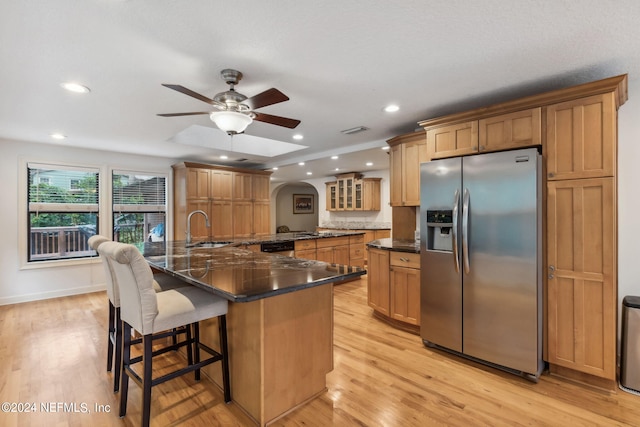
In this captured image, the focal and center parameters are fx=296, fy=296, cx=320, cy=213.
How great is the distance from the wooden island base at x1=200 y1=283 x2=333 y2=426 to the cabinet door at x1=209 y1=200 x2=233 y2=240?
12.7 feet

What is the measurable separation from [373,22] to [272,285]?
1.62m

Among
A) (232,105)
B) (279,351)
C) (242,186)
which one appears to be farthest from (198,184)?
(279,351)

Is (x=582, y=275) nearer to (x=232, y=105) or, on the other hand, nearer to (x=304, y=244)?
(x=232, y=105)

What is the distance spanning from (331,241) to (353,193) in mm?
2732

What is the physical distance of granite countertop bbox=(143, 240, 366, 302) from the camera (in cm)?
163

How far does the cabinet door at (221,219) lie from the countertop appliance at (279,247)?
1558 mm

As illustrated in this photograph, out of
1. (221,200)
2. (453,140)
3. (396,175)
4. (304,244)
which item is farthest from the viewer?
(221,200)

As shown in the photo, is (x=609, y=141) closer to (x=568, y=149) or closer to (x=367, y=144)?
(x=568, y=149)

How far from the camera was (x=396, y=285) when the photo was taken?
11.0 ft

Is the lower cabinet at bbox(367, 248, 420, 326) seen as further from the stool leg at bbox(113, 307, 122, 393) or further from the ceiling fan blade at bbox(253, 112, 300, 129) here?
the stool leg at bbox(113, 307, 122, 393)

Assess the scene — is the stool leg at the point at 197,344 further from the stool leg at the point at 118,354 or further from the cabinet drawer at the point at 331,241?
the cabinet drawer at the point at 331,241

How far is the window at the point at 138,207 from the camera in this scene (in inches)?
208

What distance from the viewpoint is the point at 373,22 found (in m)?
1.70

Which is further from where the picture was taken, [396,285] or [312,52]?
[396,285]
